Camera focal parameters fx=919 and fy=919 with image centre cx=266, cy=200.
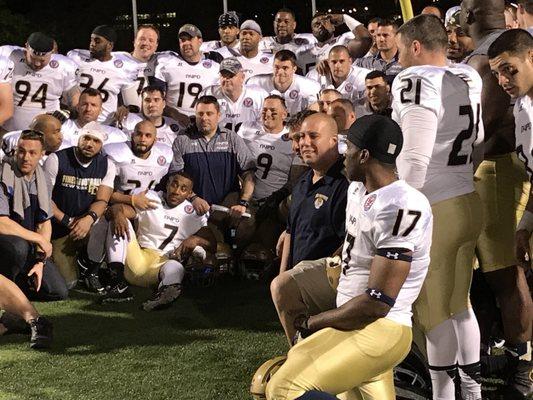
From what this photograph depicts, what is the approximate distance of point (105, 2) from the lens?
21047 mm

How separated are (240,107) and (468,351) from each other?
4848 mm

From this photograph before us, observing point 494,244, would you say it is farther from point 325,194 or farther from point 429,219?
point 429,219

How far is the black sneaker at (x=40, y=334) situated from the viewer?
5.61 meters

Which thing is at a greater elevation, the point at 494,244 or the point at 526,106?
the point at 526,106

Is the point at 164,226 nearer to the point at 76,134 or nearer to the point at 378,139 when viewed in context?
the point at 76,134

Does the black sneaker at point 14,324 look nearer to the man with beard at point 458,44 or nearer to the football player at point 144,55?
the football player at point 144,55

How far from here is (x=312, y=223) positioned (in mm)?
4445

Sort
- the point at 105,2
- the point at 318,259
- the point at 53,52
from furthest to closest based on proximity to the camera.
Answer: the point at 105,2, the point at 53,52, the point at 318,259

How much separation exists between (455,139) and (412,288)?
3.15 feet

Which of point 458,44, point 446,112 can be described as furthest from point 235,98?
point 446,112

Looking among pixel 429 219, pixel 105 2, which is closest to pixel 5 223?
pixel 429 219

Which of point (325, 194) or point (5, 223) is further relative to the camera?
point (5, 223)

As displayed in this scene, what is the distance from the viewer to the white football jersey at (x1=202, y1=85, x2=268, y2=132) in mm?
8398

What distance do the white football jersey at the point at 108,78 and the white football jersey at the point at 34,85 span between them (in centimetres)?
14
